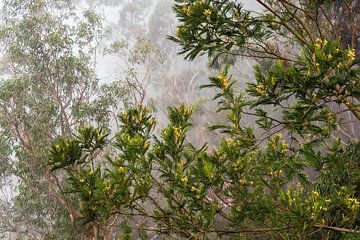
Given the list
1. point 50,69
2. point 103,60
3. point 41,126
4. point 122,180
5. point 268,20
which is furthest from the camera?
point 103,60

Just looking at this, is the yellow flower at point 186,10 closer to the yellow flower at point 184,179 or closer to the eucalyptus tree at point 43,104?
the yellow flower at point 184,179

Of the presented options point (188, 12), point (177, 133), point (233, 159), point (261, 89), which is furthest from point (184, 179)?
point (188, 12)

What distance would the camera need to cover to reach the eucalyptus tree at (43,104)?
9.20 metres

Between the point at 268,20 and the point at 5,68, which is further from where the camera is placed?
the point at 5,68

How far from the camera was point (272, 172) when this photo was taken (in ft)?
11.8

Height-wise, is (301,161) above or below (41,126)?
below

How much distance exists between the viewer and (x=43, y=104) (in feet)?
32.8

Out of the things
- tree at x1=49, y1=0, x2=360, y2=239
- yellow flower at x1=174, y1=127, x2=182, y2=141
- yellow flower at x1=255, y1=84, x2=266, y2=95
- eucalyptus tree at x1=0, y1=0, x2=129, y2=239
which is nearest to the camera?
tree at x1=49, y1=0, x2=360, y2=239

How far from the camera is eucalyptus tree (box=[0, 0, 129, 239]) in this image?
9195mm

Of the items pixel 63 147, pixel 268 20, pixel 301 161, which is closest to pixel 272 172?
pixel 301 161

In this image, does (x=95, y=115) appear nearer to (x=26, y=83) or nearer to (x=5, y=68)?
(x=26, y=83)

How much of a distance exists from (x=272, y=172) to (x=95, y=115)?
7807 millimetres

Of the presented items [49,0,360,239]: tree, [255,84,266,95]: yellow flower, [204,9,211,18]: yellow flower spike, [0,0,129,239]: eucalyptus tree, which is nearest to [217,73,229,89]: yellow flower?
[49,0,360,239]: tree

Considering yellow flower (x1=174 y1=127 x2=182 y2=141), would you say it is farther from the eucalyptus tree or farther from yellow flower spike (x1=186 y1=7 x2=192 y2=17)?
the eucalyptus tree
